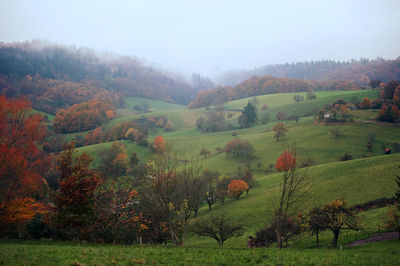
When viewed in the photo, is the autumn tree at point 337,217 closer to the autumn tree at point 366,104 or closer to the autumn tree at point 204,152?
the autumn tree at point 204,152

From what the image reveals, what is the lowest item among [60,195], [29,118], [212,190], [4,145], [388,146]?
[212,190]

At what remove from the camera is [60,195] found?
69.2ft

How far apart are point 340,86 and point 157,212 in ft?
647

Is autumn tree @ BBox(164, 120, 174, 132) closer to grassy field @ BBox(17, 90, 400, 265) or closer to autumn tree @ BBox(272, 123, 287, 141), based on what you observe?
grassy field @ BBox(17, 90, 400, 265)

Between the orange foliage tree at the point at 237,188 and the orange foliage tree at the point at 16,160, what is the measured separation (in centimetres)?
3893

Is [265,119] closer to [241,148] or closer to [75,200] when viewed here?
[241,148]

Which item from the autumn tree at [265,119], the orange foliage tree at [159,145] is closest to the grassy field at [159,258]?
the orange foliage tree at [159,145]

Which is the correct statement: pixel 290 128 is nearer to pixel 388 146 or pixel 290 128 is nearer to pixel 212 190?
pixel 388 146

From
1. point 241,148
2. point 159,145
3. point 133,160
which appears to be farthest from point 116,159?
point 241,148

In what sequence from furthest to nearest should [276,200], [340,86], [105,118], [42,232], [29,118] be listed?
[340,86] → [105,118] → [276,200] → [29,118] → [42,232]

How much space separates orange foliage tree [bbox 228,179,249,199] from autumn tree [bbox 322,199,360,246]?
2834cm

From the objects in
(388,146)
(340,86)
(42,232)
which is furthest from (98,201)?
(340,86)

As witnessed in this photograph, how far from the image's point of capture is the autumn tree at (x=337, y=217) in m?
27.3

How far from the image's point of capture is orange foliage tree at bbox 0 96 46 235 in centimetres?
2234
